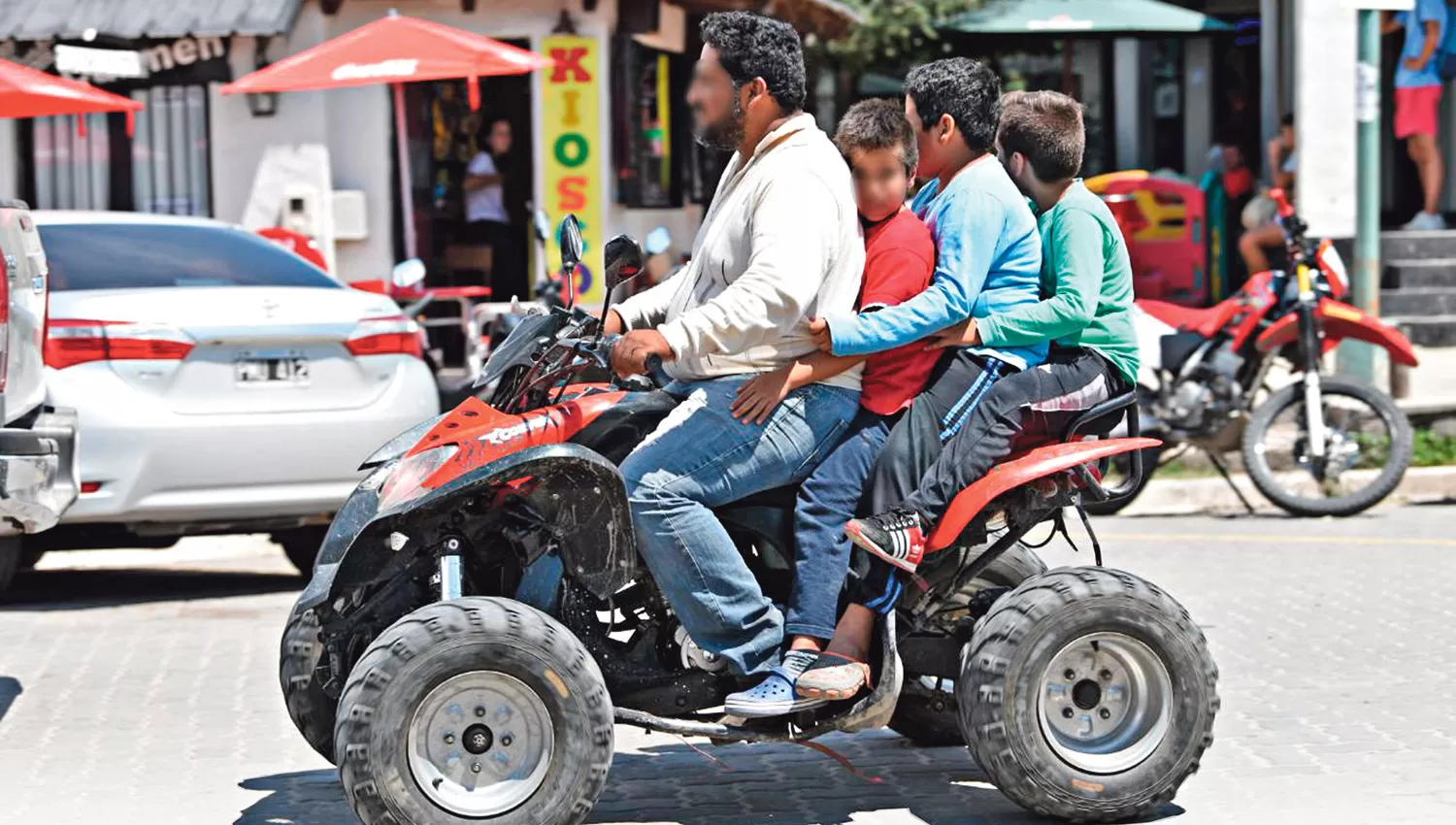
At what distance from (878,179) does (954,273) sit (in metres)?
0.31

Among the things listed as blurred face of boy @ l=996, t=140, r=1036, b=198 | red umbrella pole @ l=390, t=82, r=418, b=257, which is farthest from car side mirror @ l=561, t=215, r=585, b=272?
red umbrella pole @ l=390, t=82, r=418, b=257

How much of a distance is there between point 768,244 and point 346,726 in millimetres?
1461

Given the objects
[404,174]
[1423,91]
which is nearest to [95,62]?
[404,174]

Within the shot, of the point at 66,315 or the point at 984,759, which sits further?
the point at 66,315

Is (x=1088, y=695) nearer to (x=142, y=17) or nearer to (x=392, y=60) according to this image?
(x=392, y=60)

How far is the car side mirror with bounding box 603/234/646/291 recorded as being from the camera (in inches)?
208

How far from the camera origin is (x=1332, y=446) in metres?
11.5

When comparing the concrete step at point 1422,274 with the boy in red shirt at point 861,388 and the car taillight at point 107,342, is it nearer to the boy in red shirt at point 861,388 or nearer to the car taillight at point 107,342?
the car taillight at point 107,342

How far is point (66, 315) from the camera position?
28.8ft

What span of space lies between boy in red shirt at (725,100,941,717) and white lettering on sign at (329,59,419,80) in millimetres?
9278

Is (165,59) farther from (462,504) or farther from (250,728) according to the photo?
(462,504)

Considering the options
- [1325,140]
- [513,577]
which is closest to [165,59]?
[1325,140]

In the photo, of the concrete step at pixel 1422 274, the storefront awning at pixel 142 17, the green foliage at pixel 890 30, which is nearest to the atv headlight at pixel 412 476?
the storefront awning at pixel 142 17

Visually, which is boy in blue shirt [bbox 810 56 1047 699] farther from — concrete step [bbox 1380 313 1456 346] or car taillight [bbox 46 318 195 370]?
concrete step [bbox 1380 313 1456 346]
